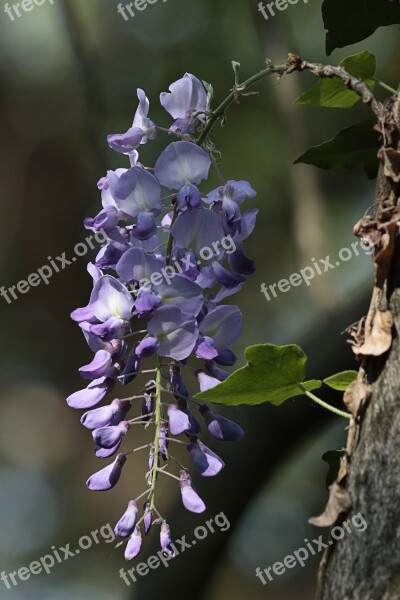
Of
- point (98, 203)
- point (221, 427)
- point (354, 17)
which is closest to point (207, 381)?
point (221, 427)

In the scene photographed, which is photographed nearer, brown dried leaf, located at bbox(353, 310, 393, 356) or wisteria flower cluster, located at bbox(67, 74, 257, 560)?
brown dried leaf, located at bbox(353, 310, 393, 356)

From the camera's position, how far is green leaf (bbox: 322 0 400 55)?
0.56 metres

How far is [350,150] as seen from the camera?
1.89ft

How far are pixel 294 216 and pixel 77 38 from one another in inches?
40.9

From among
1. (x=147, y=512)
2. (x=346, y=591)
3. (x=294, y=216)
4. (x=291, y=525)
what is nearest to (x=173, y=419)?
(x=147, y=512)

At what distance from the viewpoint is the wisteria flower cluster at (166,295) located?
0.49 meters

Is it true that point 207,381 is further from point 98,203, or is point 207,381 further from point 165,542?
point 98,203

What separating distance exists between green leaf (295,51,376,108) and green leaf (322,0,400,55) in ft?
0.10

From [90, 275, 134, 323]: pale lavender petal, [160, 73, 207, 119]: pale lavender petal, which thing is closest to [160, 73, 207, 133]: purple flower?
[160, 73, 207, 119]: pale lavender petal

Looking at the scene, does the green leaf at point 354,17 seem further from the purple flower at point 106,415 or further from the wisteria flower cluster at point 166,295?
the purple flower at point 106,415

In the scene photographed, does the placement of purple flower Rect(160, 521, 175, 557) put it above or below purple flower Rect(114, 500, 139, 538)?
below

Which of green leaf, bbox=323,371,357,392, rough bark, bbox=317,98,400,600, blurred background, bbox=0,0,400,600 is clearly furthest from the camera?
blurred background, bbox=0,0,400,600

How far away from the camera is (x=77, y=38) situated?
9.17 ft

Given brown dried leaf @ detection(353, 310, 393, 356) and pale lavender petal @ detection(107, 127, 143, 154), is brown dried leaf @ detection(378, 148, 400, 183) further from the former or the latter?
pale lavender petal @ detection(107, 127, 143, 154)
